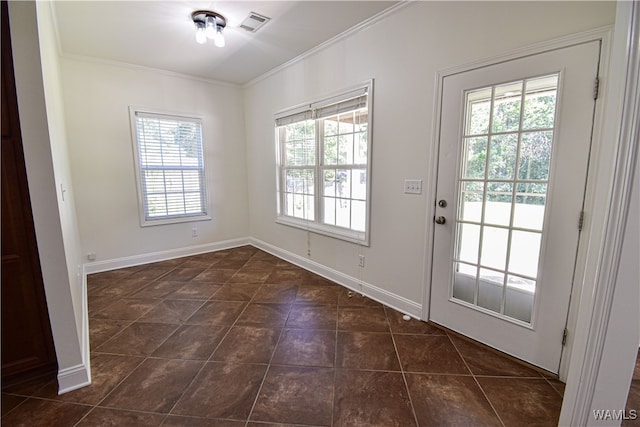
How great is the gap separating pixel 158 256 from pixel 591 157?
4.63 m

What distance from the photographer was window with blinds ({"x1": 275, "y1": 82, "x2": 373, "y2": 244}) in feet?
9.18

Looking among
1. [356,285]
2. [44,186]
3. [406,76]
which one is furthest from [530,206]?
[44,186]

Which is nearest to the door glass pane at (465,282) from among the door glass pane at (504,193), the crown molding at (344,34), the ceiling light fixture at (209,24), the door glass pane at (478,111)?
the door glass pane at (504,193)

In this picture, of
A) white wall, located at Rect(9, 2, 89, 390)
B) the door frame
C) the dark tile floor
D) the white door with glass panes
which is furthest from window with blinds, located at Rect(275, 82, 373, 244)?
white wall, located at Rect(9, 2, 89, 390)

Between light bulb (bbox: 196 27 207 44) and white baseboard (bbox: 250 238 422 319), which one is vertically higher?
light bulb (bbox: 196 27 207 44)

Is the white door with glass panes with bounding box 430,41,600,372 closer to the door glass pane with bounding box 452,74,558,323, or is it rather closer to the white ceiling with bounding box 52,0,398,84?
the door glass pane with bounding box 452,74,558,323

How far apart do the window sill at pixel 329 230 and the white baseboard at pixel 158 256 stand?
1.13 metres

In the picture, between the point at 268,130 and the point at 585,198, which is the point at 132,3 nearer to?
the point at 268,130

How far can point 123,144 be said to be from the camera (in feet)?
11.7

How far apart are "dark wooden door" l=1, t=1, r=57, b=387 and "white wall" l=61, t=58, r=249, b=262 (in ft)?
7.11

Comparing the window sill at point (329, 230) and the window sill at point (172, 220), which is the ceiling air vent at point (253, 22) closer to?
the window sill at point (329, 230)

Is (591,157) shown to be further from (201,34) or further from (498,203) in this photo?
(201,34)

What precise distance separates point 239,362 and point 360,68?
8.86ft

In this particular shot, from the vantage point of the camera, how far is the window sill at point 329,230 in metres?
2.86
